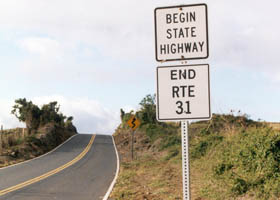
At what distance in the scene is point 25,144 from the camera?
29266 millimetres

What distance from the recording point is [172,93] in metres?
3.92

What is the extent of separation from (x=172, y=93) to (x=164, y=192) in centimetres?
753

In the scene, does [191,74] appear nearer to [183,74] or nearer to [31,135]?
[183,74]

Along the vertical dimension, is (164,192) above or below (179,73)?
below

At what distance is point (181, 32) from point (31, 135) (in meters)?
32.0

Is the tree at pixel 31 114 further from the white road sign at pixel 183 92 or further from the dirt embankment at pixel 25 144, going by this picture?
the white road sign at pixel 183 92

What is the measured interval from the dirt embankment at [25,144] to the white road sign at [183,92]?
19775 millimetres

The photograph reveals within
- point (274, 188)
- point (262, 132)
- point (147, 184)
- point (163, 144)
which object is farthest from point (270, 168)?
point (163, 144)

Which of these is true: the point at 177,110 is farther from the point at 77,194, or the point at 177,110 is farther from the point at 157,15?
the point at 77,194

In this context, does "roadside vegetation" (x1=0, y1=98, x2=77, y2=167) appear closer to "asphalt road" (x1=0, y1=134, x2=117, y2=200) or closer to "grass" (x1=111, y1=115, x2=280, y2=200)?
"asphalt road" (x1=0, y1=134, x2=117, y2=200)

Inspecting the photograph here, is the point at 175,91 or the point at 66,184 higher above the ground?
the point at 175,91

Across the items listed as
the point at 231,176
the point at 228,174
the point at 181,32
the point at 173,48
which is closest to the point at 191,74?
the point at 173,48

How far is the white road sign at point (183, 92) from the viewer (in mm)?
3850

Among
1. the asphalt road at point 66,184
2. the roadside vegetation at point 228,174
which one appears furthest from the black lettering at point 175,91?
the asphalt road at point 66,184
